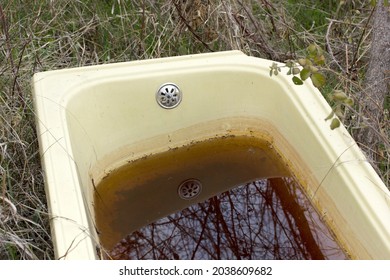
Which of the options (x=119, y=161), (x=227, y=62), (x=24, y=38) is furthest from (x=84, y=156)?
(x=24, y=38)

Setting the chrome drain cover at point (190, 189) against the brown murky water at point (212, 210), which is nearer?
the brown murky water at point (212, 210)

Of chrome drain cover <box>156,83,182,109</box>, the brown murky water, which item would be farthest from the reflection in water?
chrome drain cover <box>156,83,182,109</box>

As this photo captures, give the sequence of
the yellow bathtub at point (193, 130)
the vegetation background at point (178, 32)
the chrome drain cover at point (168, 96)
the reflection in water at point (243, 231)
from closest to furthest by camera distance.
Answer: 1. the yellow bathtub at point (193, 130)
2. the reflection in water at point (243, 231)
3. the chrome drain cover at point (168, 96)
4. the vegetation background at point (178, 32)

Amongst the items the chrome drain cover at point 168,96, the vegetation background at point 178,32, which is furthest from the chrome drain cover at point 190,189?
the vegetation background at point 178,32

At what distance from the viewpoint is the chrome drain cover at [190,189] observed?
2.19 m

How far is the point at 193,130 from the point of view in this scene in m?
2.28

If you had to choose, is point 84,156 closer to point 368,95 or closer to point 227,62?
point 227,62

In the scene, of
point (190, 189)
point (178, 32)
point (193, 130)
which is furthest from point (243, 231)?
point (178, 32)

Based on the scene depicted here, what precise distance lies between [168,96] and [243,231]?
54 centimetres

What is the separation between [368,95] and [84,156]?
1001 mm

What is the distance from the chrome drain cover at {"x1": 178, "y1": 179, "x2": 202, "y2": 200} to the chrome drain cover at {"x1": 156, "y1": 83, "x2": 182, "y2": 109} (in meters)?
0.29

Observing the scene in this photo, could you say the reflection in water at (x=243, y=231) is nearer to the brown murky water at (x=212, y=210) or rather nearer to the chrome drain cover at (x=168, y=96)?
the brown murky water at (x=212, y=210)

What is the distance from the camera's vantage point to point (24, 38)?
97.7 inches

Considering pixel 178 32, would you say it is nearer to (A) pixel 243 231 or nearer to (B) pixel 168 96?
(B) pixel 168 96
